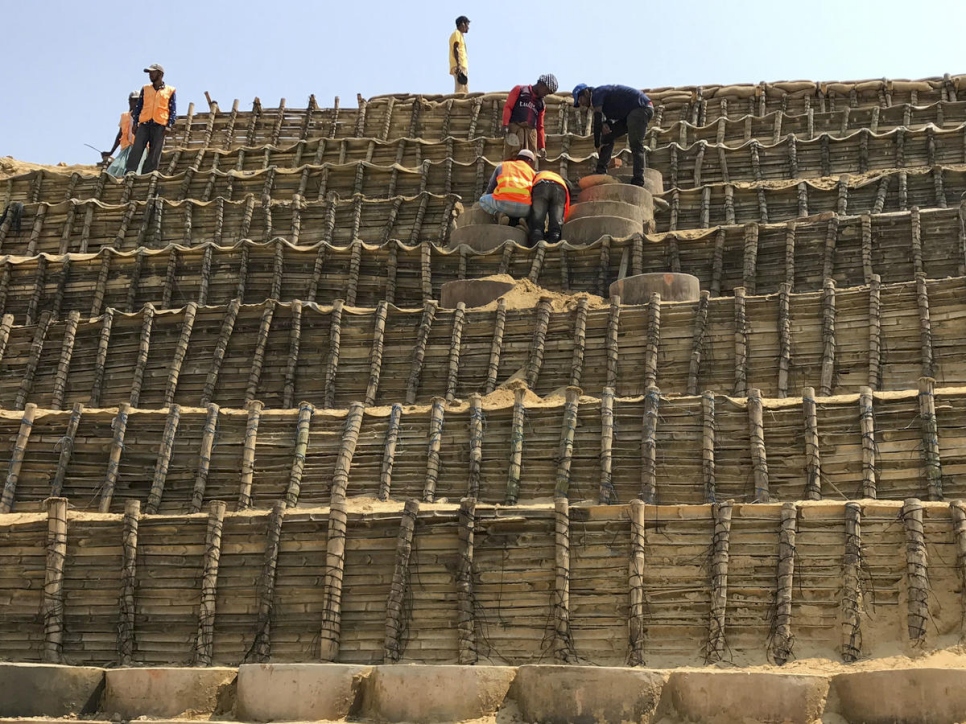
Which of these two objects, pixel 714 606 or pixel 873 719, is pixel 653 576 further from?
pixel 873 719

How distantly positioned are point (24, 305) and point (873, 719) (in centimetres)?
1199

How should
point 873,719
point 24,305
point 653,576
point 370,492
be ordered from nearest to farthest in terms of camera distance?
point 873,719 < point 653,576 < point 370,492 < point 24,305

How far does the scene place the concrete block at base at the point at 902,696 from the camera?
606cm

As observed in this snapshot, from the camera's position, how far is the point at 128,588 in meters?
10.1

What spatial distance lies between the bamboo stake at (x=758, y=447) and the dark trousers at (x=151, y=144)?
12614 mm

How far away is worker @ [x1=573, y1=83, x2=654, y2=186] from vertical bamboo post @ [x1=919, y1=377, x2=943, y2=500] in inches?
275

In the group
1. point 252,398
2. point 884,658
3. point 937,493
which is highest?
point 252,398

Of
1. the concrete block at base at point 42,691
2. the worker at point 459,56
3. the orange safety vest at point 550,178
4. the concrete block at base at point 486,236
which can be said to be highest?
the worker at point 459,56

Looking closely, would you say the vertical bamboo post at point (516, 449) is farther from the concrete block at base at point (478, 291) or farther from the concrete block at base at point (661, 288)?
the concrete block at base at point (478, 291)

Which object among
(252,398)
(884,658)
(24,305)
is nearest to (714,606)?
(884,658)

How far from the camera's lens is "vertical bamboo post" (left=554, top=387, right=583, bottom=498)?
1075 cm

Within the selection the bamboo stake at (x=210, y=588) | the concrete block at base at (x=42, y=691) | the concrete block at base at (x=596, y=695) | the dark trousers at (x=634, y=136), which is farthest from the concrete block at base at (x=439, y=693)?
the dark trousers at (x=634, y=136)

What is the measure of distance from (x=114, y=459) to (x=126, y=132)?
12265mm

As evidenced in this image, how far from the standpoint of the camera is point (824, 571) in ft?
29.1
